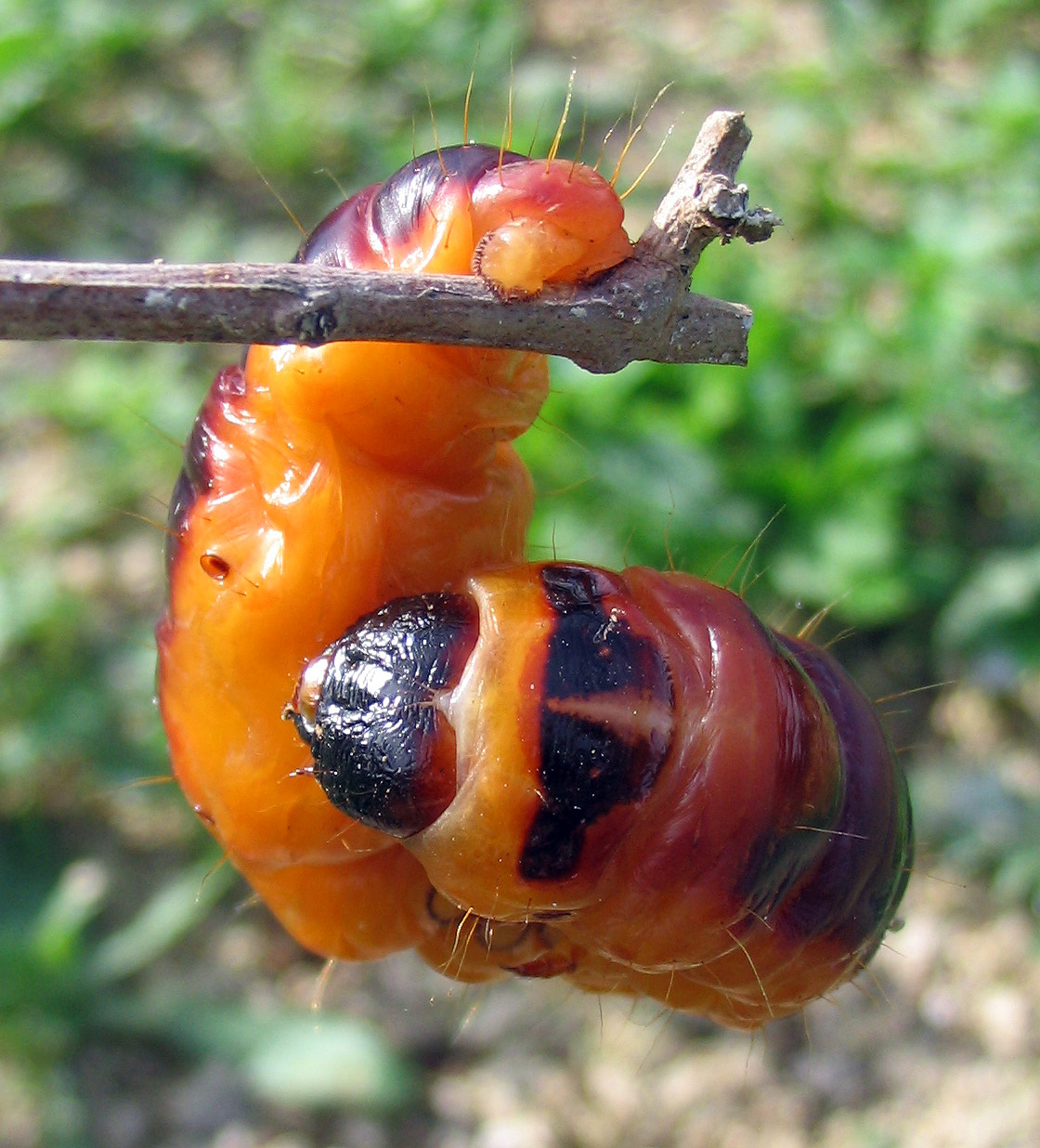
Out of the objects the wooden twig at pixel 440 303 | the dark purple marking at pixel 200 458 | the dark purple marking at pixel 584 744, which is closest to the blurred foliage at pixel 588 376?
the dark purple marking at pixel 200 458

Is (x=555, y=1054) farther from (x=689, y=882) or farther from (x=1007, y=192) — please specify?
(x=1007, y=192)

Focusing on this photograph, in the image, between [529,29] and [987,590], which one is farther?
[529,29]

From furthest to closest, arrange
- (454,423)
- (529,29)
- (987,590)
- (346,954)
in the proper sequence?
1. (529,29)
2. (987,590)
3. (346,954)
4. (454,423)

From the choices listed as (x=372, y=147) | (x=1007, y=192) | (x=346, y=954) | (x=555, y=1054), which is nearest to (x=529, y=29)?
(x=372, y=147)

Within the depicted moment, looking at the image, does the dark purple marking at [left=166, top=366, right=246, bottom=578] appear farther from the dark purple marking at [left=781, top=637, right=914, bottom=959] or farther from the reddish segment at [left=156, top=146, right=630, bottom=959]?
the dark purple marking at [left=781, top=637, right=914, bottom=959]

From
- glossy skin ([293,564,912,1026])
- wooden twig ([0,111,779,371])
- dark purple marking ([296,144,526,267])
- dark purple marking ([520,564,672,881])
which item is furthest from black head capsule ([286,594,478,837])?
dark purple marking ([296,144,526,267])

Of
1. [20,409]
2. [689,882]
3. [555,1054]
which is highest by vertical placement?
[689,882]
